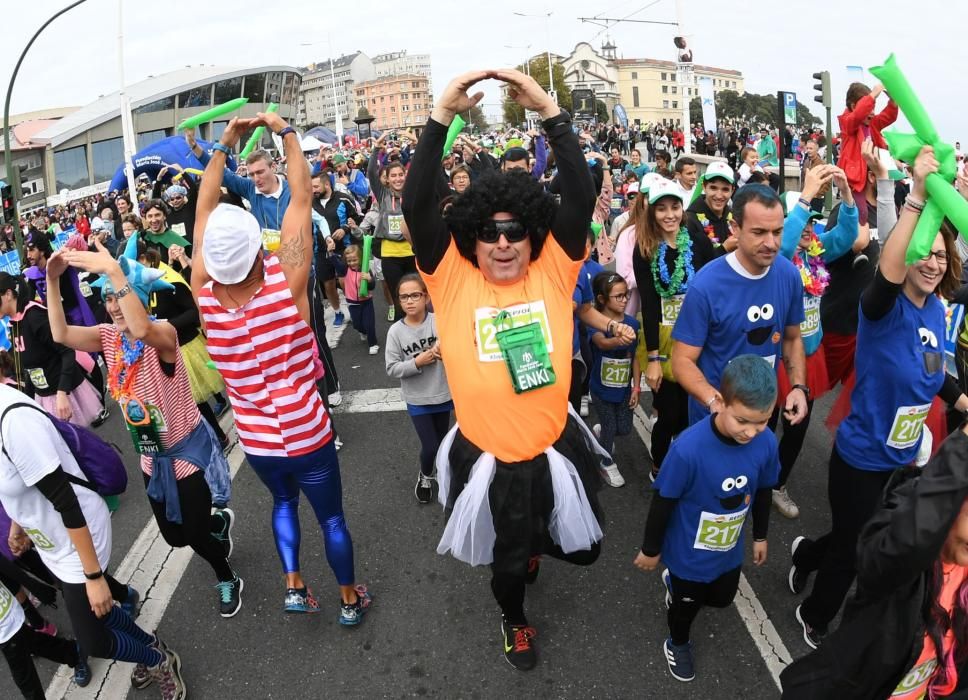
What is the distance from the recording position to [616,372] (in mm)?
4500

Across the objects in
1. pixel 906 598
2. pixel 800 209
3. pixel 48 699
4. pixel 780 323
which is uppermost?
pixel 800 209

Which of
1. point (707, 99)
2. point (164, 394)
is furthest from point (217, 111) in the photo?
point (707, 99)

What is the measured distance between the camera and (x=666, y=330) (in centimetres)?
420

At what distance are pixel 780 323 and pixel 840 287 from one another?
1199 millimetres

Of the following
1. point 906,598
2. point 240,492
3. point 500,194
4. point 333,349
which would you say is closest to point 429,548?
point 240,492

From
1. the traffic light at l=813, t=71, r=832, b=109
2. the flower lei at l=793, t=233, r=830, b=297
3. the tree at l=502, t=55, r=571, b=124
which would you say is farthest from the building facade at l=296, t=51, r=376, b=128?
the flower lei at l=793, t=233, r=830, b=297

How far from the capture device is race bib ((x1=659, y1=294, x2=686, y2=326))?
4.16 metres

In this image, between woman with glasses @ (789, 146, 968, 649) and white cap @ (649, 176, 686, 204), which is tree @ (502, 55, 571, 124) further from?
woman with glasses @ (789, 146, 968, 649)

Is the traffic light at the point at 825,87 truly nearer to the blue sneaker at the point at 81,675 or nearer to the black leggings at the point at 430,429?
the black leggings at the point at 430,429

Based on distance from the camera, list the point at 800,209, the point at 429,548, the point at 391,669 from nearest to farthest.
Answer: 1. the point at 391,669
2. the point at 800,209
3. the point at 429,548

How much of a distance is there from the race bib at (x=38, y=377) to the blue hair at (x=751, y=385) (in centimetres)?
521

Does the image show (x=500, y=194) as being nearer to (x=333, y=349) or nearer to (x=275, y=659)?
(x=275, y=659)

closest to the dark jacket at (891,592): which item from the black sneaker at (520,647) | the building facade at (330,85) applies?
the black sneaker at (520,647)

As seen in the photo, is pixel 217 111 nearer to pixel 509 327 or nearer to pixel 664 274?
pixel 509 327
